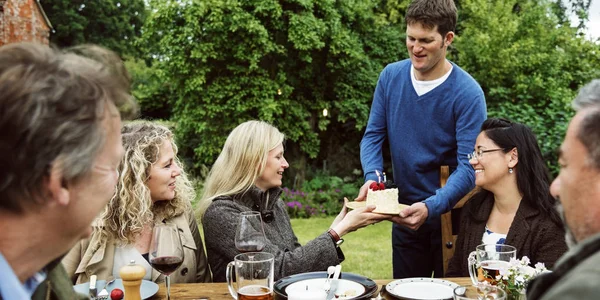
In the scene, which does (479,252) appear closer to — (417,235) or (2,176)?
(417,235)

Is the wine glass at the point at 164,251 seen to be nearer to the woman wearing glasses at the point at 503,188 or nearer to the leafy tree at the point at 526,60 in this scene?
the woman wearing glasses at the point at 503,188

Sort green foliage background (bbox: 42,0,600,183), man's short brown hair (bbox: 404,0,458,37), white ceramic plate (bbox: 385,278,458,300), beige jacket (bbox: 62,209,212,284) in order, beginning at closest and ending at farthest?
white ceramic plate (bbox: 385,278,458,300) → beige jacket (bbox: 62,209,212,284) → man's short brown hair (bbox: 404,0,458,37) → green foliage background (bbox: 42,0,600,183)

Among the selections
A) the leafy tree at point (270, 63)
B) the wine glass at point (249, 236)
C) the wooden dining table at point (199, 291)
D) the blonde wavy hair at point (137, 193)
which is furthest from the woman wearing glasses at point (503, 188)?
the leafy tree at point (270, 63)

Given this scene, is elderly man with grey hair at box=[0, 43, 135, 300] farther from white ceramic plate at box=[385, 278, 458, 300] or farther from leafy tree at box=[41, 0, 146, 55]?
leafy tree at box=[41, 0, 146, 55]

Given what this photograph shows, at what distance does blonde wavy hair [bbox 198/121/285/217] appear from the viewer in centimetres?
327

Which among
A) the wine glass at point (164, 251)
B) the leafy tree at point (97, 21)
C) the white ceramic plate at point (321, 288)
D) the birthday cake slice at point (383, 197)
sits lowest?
the white ceramic plate at point (321, 288)

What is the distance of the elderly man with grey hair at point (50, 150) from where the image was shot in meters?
1.13

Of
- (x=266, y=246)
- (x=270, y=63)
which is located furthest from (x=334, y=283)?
(x=270, y=63)

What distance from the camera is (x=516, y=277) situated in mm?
2125

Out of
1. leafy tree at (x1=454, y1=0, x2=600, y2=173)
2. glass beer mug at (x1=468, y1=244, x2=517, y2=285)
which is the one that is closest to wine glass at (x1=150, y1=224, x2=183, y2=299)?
glass beer mug at (x1=468, y1=244, x2=517, y2=285)

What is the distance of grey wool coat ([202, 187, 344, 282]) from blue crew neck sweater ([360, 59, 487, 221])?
85cm

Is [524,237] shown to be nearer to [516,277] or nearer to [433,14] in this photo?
[516,277]

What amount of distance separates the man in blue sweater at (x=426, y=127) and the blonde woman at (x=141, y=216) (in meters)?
1.28

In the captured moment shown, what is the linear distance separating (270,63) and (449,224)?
7921mm
